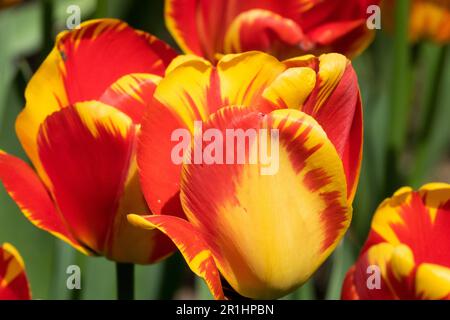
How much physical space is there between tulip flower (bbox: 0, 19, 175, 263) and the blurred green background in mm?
186

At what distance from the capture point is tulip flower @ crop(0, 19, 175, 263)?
61 cm

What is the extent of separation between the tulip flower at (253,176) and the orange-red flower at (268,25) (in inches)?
8.7

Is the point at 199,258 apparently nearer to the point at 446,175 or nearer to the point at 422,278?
the point at 422,278

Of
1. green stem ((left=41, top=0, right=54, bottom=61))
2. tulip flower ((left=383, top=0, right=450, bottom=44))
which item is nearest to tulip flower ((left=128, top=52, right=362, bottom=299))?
green stem ((left=41, top=0, right=54, bottom=61))

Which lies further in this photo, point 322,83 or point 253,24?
point 253,24

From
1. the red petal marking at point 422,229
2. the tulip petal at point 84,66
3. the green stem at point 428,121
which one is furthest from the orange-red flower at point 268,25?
the green stem at point 428,121

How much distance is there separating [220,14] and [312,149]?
305 mm

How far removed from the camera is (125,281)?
0.67 metres

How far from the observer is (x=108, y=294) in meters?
0.95

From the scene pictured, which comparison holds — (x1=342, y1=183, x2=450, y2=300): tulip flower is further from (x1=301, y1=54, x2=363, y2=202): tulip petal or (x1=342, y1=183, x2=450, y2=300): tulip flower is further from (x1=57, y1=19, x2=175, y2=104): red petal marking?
(x1=57, y1=19, x2=175, y2=104): red petal marking

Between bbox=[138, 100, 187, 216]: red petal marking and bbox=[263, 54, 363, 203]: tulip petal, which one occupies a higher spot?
bbox=[263, 54, 363, 203]: tulip petal

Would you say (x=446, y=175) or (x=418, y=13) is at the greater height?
(x=418, y=13)

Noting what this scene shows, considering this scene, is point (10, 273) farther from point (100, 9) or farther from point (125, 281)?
point (100, 9)
